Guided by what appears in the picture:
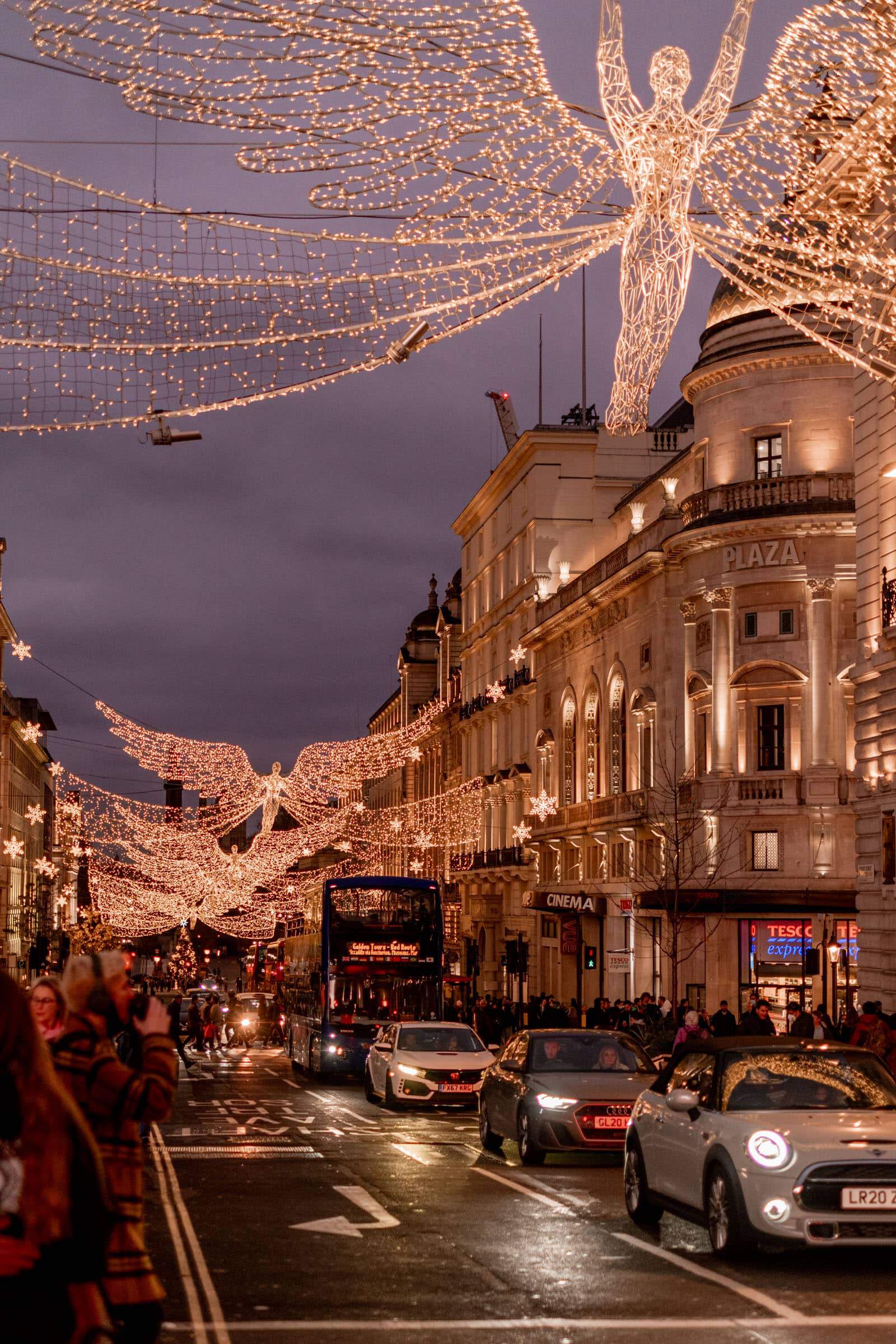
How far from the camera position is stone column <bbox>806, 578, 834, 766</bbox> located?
4506 cm

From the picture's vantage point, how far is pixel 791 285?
13.6m

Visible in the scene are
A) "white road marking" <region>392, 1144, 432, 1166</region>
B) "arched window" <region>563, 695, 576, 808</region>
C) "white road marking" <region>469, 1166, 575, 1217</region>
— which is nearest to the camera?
"white road marking" <region>469, 1166, 575, 1217</region>

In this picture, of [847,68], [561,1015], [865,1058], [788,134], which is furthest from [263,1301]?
[561,1015]

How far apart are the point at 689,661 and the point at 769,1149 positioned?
3680cm

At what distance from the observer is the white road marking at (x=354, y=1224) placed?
539 inches

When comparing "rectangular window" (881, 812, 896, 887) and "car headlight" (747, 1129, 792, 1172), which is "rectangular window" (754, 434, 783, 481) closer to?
"rectangular window" (881, 812, 896, 887)

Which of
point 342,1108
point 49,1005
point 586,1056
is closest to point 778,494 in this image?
point 342,1108

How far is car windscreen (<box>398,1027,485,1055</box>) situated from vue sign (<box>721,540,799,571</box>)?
64.3 feet

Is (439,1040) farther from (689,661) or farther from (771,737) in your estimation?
(689,661)

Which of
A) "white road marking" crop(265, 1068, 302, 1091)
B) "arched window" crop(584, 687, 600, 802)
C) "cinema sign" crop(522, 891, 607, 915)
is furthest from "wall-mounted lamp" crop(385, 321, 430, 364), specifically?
"arched window" crop(584, 687, 600, 802)

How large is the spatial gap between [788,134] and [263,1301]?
8045mm

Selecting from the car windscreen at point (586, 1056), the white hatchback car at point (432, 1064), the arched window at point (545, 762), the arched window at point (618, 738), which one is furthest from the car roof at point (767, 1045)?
the arched window at point (545, 762)

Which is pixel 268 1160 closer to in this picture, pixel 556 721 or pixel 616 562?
pixel 616 562

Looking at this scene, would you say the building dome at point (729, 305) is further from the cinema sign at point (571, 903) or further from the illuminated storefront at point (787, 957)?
the cinema sign at point (571, 903)
